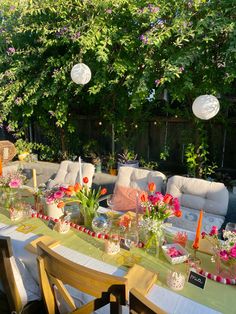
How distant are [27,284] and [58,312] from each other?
13.4 inches

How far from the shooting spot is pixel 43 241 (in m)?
1.64

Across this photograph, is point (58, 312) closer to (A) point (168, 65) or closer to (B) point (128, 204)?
(B) point (128, 204)

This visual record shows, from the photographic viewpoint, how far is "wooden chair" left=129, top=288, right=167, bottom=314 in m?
0.79

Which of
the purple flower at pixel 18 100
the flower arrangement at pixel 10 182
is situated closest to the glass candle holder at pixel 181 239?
the flower arrangement at pixel 10 182

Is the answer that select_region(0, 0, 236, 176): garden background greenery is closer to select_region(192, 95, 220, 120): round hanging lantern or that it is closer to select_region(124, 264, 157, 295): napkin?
select_region(192, 95, 220, 120): round hanging lantern

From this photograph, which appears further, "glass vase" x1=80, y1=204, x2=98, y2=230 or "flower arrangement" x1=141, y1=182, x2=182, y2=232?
"glass vase" x1=80, y1=204, x2=98, y2=230

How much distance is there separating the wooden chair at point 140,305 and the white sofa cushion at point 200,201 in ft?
4.79

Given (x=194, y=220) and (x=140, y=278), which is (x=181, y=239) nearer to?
(x=140, y=278)

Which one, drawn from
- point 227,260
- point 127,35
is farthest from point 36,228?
point 127,35

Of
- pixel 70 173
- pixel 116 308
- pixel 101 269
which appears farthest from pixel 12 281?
pixel 70 173

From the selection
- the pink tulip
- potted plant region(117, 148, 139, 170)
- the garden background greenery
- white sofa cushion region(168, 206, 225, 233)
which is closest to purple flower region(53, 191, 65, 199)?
white sofa cushion region(168, 206, 225, 233)

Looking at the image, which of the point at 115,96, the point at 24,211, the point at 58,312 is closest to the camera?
the point at 58,312

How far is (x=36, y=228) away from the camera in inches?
73.6

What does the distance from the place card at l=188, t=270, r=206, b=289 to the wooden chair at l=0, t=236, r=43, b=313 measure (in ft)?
2.78
